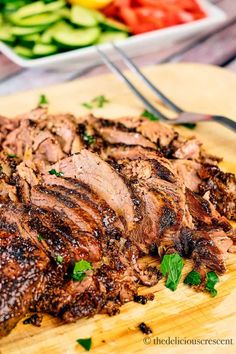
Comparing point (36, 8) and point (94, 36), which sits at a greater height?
point (36, 8)

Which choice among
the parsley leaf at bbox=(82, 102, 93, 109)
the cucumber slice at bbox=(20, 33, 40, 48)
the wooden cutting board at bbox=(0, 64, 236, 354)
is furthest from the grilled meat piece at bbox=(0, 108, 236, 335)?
the cucumber slice at bbox=(20, 33, 40, 48)

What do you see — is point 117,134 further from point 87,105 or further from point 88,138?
point 87,105

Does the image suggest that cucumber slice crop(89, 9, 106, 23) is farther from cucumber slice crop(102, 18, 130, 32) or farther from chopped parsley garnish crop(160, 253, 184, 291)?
chopped parsley garnish crop(160, 253, 184, 291)

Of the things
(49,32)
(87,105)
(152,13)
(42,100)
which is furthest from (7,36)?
(152,13)

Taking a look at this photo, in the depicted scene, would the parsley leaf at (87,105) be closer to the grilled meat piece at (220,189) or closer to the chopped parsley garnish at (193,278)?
the grilled meat piece at (220,189)

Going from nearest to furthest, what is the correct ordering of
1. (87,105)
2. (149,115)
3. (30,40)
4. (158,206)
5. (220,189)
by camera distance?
(158,206) → (220,189) → (149,115) → (87,105) → (30,40)

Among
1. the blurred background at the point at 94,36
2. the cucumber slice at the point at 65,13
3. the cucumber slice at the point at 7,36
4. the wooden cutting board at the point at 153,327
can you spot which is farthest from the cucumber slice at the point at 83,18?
the wooden cutting board at the point at 153,327

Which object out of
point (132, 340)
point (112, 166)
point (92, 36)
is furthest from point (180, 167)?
point (92, 36)
